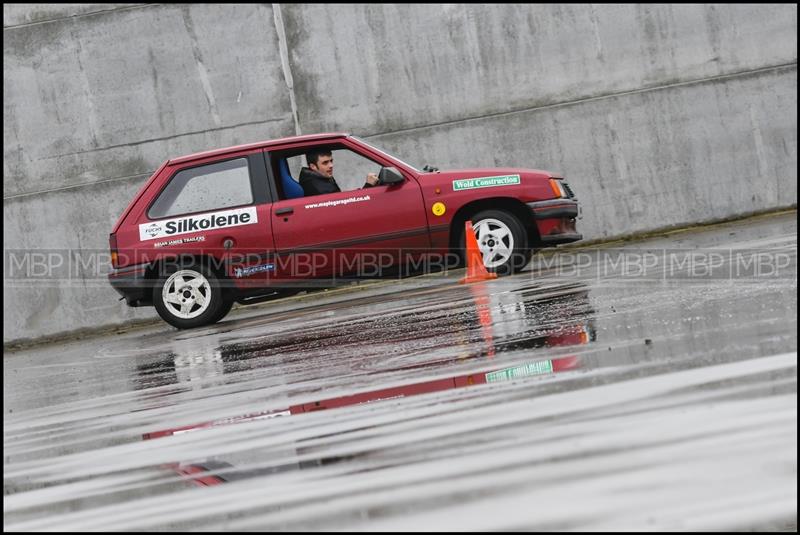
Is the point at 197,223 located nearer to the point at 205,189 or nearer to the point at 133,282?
the point at 205,189

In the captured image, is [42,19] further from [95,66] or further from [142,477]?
[142,477]

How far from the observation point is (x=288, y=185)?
41.2 ft

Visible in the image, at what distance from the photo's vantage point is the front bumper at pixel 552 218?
488 inches

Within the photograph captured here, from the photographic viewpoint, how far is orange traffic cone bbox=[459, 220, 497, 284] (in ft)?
39.9

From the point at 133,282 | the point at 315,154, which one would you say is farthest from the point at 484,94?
the point at 133,282

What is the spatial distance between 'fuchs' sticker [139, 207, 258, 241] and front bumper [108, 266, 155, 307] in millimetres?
323

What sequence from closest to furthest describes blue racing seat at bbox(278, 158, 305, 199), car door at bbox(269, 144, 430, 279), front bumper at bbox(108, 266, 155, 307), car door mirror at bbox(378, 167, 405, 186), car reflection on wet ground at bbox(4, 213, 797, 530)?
car reflection on wet ground at bbox(4, 213, 797, 530) < car door mirror at bbox(378, 167, 405, 186) < car door at bbox(269, 144, 430, 279) < blue racing seat at bbox(278, 158, 305, 199) < front bumper at bbox(108, 266, 155, 307)

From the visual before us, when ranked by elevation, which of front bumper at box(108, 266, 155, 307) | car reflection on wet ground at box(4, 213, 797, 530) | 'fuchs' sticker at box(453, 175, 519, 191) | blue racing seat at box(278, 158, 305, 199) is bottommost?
car reflection on wet ground at box(4, 213, 797, 530)

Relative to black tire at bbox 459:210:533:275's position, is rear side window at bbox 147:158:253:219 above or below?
above

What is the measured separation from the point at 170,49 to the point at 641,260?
23.2 ft

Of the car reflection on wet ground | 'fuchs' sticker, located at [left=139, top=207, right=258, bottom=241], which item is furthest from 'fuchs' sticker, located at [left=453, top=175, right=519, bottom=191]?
the car reflection on wet ground

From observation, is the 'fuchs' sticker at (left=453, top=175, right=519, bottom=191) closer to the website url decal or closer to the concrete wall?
the website url decal

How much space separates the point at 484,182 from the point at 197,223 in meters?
2.70

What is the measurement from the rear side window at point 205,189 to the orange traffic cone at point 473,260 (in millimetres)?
2109
